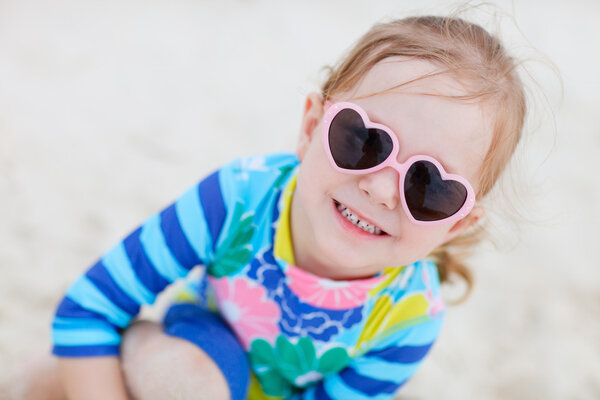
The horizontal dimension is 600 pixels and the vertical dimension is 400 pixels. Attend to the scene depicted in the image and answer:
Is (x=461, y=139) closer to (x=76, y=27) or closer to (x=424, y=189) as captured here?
(x=424, y=189)

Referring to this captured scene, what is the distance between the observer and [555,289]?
92.7 inches

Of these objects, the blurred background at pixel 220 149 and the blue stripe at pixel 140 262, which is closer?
the blue stripe at pixel 140 262

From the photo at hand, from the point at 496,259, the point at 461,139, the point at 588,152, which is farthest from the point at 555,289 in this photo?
the point at 461,139

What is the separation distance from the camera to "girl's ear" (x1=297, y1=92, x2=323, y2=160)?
4.54ft

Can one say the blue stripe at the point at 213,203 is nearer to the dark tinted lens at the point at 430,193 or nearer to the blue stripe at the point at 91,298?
the blue stripe at the point at 91,298

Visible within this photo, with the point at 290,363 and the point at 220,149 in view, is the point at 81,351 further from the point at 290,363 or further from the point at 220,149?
the point at 220,149

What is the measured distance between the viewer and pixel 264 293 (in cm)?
149

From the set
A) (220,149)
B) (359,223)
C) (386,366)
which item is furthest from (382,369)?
(220,149)

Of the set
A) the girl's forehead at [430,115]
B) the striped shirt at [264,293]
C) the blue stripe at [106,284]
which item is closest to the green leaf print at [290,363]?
the striped shirt at [264,293]

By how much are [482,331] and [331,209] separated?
1.16 meters

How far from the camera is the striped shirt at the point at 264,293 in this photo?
145 cm

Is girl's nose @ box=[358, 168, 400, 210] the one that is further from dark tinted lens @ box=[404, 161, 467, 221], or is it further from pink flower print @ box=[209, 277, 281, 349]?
pink flower print @ box=[209, 277, 281, 349]

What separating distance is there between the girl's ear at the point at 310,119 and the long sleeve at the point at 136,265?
0.21 meters

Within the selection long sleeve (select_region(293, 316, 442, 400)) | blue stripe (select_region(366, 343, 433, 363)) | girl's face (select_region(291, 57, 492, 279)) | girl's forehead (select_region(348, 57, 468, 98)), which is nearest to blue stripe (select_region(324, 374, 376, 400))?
long sleeve (select_region(293, 316, 442, 400))
